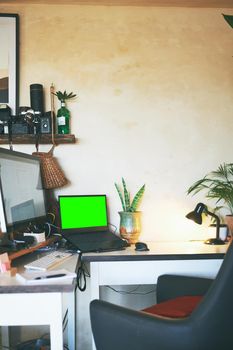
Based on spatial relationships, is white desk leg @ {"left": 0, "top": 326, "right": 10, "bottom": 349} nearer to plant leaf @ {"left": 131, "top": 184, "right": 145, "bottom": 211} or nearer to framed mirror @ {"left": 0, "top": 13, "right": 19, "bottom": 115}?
plant leaf @ {"left": 131, "top": 184, "right": 145, "bottom": 211}

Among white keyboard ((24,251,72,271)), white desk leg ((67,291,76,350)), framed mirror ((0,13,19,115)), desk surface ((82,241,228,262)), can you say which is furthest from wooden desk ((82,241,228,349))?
framed mirror ((0,13,19,115))

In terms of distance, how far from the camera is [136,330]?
109cm

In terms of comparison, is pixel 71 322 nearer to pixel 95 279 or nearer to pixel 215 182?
pixel 95 279

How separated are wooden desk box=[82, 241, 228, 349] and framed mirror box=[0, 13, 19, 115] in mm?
1255

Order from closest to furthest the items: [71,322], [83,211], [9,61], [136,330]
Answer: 1. [136,330]
2. [71,322]
3. [83,211]
4. [9,61]

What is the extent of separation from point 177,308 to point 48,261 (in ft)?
2.15

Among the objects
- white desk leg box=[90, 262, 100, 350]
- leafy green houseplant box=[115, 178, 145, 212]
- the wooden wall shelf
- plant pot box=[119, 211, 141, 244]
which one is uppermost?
the wooden wall shelf

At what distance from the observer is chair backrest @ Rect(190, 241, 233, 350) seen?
955mm

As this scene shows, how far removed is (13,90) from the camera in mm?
2248

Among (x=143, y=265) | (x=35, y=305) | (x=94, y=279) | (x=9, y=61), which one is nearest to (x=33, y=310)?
(x=35, y=305)

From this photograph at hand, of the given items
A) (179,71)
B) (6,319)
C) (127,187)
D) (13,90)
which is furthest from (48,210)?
(179,71)

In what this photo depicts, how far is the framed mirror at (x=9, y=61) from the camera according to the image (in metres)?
2.25

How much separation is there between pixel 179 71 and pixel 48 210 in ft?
4.57

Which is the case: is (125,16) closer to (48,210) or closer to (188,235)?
(48,210)
